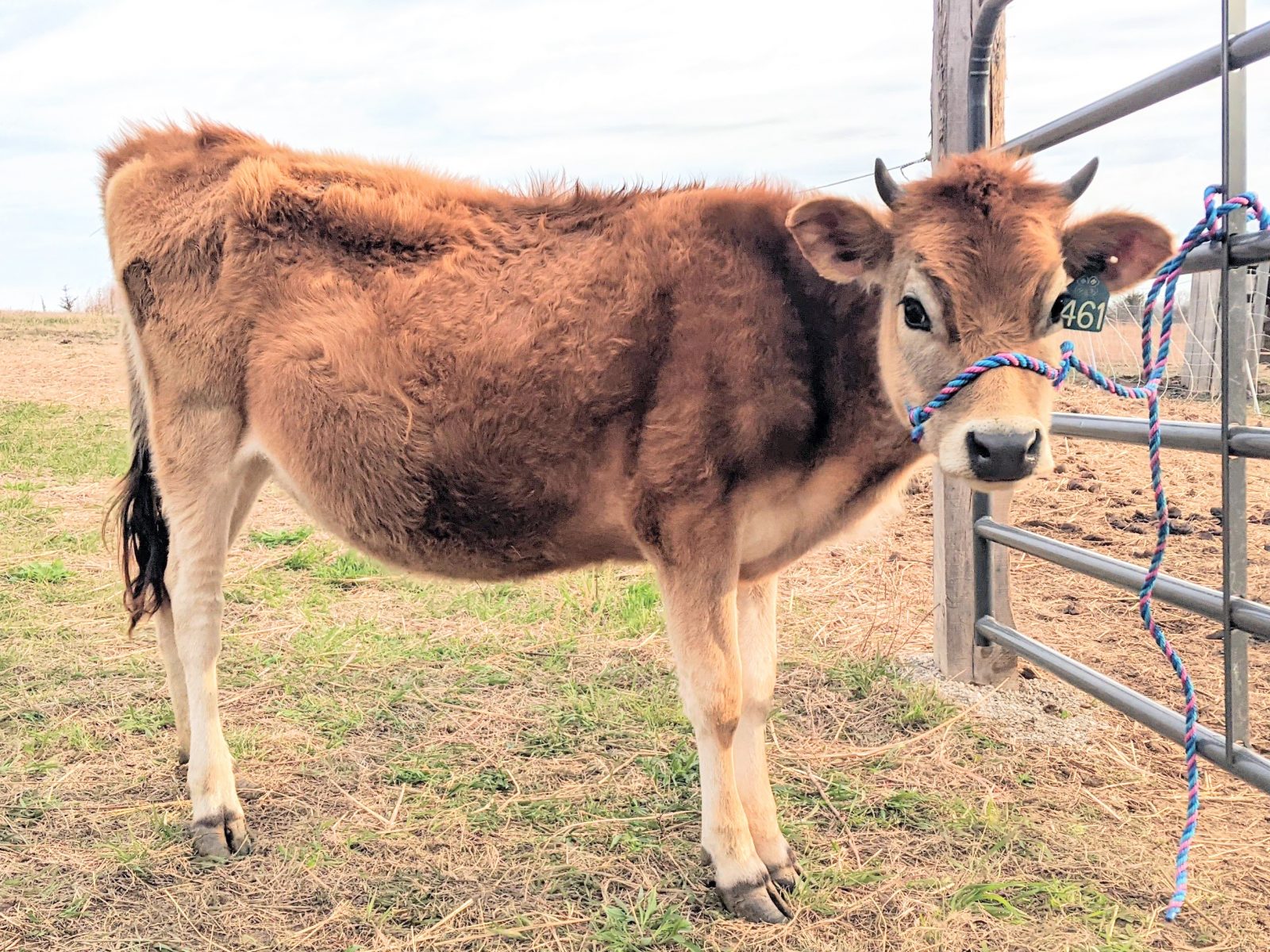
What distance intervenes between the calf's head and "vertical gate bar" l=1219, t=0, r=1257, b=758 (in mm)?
316

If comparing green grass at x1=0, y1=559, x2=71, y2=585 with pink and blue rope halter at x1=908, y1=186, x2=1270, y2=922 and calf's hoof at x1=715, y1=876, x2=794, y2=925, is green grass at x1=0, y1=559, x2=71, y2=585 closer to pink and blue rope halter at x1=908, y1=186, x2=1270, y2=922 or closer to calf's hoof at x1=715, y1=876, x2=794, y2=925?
calf's hoof at x1=715, y1=876, x2=794, y2=925

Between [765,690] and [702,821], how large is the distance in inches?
22.0

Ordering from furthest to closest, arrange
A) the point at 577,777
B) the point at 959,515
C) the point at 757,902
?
the point at 959,515
the point at 577,777
the point at 757,902

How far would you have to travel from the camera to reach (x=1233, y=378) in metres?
3.33

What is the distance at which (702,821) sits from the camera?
368 centimetres

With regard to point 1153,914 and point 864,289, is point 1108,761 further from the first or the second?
point 864,289

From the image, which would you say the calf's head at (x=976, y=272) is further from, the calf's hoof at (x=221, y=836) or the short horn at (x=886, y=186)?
the calf's hoof at (x=221, y=836)

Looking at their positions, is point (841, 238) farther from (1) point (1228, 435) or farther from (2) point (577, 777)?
(2) point (577, 777)

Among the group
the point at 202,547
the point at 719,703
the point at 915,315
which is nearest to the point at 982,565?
the point at 719,703

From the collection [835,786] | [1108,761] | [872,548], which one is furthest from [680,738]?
[872,548]

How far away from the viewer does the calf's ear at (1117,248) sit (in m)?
3.20

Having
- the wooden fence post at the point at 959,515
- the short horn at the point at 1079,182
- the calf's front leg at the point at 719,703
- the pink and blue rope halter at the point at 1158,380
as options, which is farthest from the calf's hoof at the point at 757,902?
the short horn at the point at 1079,182

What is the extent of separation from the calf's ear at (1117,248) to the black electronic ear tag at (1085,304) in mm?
116

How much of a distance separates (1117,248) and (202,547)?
367 centimetres
